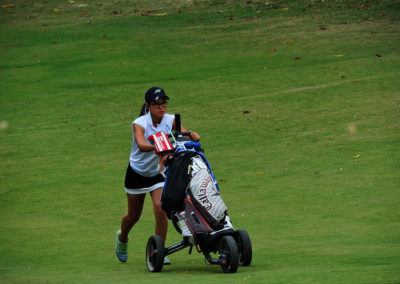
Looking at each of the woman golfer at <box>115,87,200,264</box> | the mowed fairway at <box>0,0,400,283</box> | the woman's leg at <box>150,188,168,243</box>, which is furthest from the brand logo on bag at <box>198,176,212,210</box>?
the woman's leg at <box>150,188,168,243</box>

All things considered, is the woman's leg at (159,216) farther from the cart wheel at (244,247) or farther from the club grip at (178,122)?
the cart wheel at (244,247)

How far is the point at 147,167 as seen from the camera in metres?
8.62

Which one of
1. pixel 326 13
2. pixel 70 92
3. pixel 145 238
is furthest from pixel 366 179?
pixel 326 13

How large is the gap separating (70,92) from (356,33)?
26.3 feet

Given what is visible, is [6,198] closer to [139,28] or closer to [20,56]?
[20,56]

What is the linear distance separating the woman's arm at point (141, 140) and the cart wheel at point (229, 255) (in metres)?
1.25

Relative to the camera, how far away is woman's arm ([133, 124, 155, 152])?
8.04 meters

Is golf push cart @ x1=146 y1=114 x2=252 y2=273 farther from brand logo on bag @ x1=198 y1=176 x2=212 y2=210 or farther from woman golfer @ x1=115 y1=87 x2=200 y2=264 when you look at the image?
woman golfer @ x1=115 y1=87 x2=200 y2=264

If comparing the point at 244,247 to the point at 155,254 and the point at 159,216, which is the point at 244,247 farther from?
the point at 159,216

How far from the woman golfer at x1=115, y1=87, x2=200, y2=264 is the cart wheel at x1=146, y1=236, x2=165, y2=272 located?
442 mm

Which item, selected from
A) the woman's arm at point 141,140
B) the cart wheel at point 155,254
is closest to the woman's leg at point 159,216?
the cart wheel at point 155,254

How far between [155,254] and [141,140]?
1143mm

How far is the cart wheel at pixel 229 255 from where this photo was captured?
7.18 metres

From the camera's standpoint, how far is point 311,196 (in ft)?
37.4
